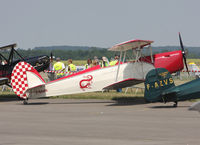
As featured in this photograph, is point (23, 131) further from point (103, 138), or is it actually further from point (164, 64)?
point (164, 64)

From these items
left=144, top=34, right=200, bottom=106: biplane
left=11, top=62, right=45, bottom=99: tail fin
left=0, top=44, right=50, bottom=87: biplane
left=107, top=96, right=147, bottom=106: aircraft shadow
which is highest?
left=0, top=44, right=50, bottom=87: biplane

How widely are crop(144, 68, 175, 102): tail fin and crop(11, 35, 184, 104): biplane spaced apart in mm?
1907

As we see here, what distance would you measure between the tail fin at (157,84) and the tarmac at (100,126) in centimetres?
40

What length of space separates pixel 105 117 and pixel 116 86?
13.5 feet

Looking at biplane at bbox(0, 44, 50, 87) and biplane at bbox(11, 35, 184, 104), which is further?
biplane at bbox(0, 44, 50, 87)

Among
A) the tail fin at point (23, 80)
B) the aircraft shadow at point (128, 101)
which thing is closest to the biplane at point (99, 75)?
the tail fin at point (23, 80)

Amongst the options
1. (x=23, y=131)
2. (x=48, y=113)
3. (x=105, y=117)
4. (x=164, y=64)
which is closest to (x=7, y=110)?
(x=48, y=113)

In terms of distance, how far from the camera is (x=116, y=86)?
15180 millimetres

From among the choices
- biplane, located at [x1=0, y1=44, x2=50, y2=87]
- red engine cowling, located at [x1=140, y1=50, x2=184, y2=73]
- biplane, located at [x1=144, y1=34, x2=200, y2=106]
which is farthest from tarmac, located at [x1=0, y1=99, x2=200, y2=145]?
biplane, located at [x1=0, y1=44, x2=50, y2=87]

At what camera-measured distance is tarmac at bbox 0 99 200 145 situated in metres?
7.55

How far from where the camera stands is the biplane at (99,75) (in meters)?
15.3

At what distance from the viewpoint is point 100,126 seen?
9422 mm

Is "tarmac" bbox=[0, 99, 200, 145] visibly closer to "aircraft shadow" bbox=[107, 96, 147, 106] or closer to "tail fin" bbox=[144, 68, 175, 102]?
"tail fin" bbox=[144, 68, 175, 102]

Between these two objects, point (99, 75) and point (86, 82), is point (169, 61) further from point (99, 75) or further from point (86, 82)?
point (86, 82)
